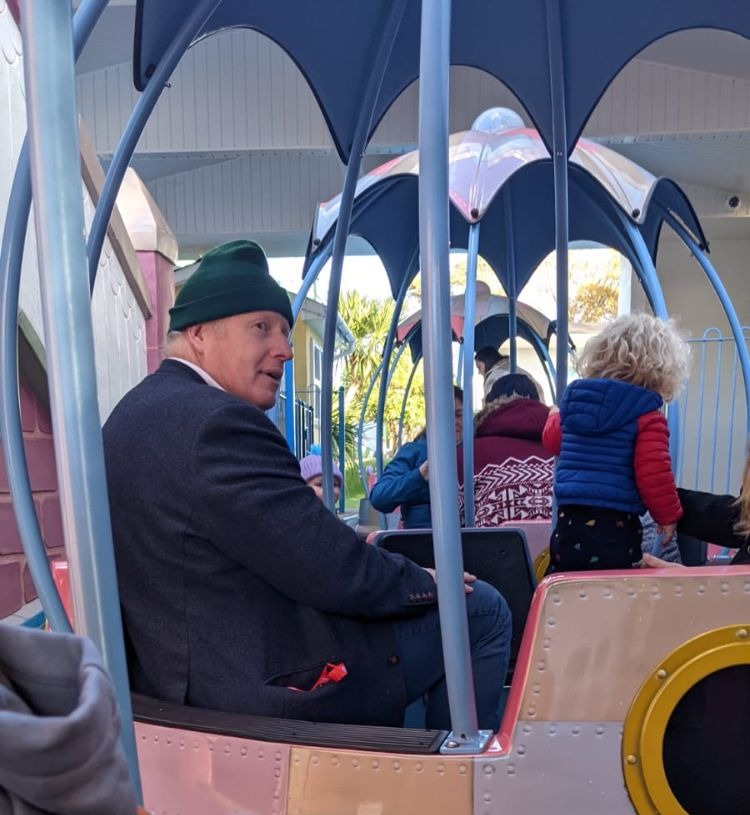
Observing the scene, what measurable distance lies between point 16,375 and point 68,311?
65 cm

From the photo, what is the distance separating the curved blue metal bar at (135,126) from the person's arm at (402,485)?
6.19 ft

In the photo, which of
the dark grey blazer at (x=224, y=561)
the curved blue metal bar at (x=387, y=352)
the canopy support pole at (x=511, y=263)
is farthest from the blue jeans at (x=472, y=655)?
the curved blue metal bar at (x=387, y=352)

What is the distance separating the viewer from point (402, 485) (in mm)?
3582

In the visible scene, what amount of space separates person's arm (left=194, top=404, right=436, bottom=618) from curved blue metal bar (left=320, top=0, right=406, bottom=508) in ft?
5.26

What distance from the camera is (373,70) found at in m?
2.71

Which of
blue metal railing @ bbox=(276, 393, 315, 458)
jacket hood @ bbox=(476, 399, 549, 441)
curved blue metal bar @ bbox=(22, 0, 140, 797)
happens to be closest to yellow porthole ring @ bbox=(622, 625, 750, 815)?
curved blue metal bar @ bbox=(22, 0, 140, 797)

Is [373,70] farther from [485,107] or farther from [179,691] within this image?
[485,107]

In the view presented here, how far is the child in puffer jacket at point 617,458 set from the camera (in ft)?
7.11

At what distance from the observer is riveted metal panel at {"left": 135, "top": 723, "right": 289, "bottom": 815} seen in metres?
1.39

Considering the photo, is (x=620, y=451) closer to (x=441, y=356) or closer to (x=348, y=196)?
(x=441, y=356)

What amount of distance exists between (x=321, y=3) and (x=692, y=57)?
490 centimetres

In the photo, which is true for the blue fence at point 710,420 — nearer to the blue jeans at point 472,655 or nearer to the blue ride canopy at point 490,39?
the blue ride canopy at point 490,39

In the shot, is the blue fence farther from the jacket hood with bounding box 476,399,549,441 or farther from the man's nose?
the man's nose

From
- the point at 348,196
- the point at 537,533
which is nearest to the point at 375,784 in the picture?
the point at 537,533
